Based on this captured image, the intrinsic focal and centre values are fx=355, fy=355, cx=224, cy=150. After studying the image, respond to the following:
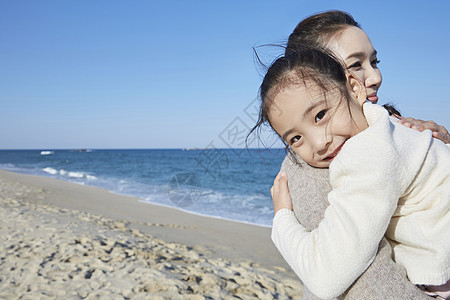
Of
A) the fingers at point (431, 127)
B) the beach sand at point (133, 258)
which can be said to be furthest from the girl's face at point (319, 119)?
the beach sand at point (133, 258)

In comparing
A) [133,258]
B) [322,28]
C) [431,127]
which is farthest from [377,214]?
[133,258]

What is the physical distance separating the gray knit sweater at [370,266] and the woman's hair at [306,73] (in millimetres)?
319

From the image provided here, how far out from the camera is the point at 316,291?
997 millimetres

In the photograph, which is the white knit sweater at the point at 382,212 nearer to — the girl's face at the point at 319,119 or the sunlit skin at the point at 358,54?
the girl's face at the point at 319,119

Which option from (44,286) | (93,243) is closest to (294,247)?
(44,286)

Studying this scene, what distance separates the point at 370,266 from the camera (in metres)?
0.96

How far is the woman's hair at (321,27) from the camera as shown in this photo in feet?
5.75

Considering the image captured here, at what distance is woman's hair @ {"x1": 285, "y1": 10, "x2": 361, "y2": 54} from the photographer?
1751 millimetres

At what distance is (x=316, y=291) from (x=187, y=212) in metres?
9.32

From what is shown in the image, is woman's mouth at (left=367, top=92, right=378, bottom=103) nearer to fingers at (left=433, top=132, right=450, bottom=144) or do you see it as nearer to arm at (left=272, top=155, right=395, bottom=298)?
fingers at (left=433, top=132, right=450, bottom=144)

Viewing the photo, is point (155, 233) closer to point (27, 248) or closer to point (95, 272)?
point (27, 248)

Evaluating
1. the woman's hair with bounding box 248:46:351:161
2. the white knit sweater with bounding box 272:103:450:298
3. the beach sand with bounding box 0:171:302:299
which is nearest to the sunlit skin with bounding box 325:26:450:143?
the woman's hair with bounding box 248:46:351:161

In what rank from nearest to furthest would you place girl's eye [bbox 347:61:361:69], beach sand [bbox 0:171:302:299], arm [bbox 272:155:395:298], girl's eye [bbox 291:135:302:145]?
1. arm [bbox 272:155:395:298]
2. girl's eye [bbox 291:135:302:145]
3. girl's eye [bbox 347:61:361:69]
4. beach sand [bbox 0:171:302:299]

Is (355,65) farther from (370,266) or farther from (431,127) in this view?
(370,266)
